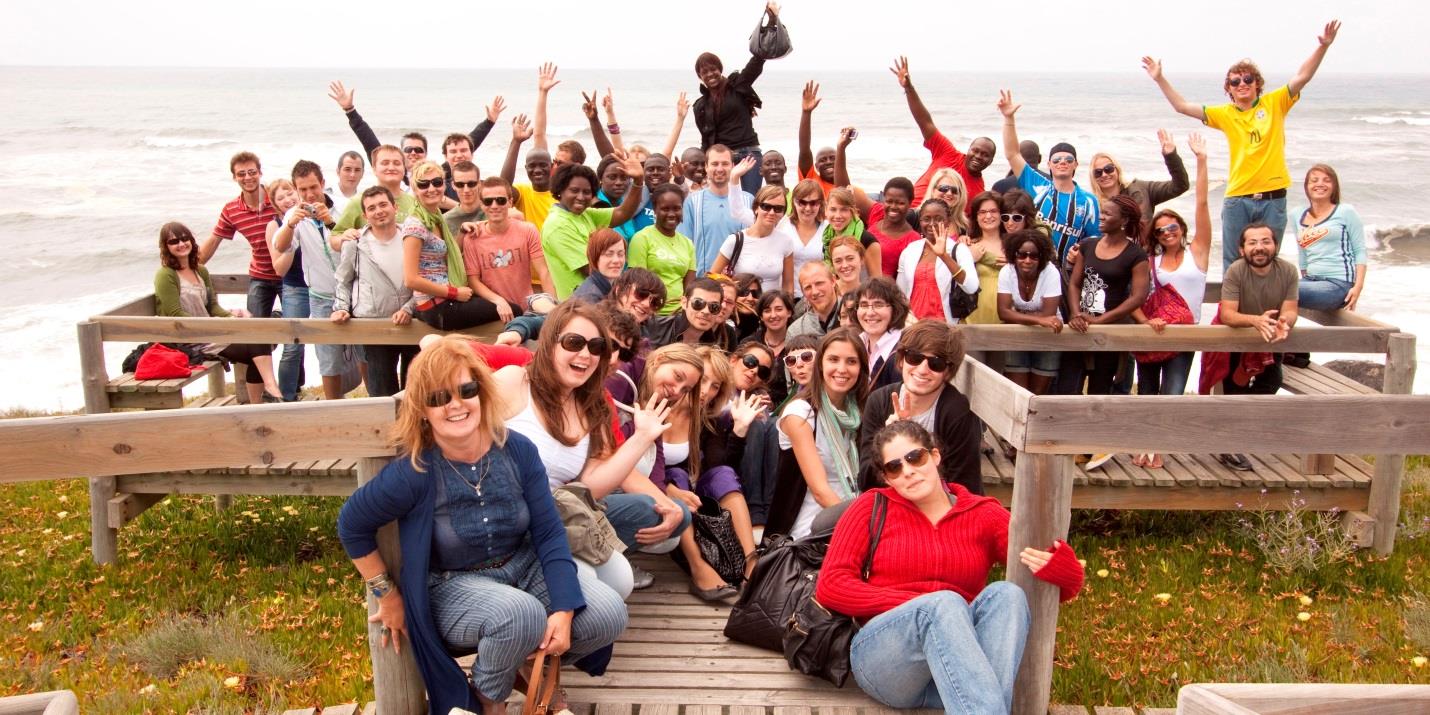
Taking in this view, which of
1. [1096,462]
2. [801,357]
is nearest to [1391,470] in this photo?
[1096,462]

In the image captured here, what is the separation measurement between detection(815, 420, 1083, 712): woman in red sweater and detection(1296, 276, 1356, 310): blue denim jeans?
14.8 ft

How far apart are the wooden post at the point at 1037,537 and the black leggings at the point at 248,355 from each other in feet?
18.3

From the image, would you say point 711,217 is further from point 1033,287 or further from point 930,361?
point 930,361

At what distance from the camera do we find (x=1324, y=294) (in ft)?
25.5

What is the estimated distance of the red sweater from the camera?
4289mm

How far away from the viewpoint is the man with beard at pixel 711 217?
27.0 feet

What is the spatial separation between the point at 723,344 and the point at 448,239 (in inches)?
69.9

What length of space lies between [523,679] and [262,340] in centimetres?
329

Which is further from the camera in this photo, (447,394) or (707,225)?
(707,225)

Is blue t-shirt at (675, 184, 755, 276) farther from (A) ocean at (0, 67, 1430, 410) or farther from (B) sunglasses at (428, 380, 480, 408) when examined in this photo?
(A) ocean at (0, 67, 1430, 410)

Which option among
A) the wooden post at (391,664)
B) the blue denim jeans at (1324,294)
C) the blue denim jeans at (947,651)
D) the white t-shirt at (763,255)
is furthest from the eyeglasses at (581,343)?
the blue denim jeans at (1324,294)

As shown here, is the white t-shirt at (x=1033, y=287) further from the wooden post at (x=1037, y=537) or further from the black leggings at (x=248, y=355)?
the black leggings at (x=248, y=355)

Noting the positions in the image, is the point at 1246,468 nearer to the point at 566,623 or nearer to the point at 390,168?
the point at 566,623

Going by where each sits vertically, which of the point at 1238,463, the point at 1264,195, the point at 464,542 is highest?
the point at 1264,195
